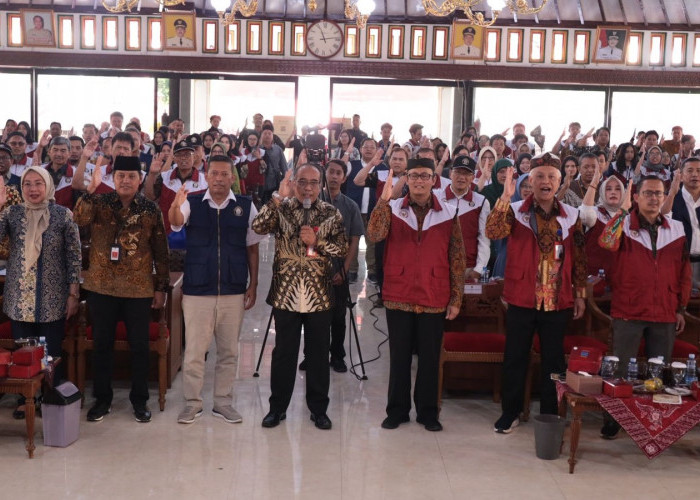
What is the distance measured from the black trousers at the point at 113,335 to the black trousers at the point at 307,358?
0.82 metres

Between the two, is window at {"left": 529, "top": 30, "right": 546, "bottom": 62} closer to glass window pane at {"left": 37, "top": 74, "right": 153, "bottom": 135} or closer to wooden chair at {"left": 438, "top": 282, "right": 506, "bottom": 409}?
glass window pane at {"left": 37, "top": 74, "right": 153, "bottom": 135}

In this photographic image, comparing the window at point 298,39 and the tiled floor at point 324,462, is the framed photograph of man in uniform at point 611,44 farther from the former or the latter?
the tiled floor at point 324,462

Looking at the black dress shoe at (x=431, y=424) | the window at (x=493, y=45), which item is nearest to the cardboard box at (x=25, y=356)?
the black dress shoe at (x=431, y=424)

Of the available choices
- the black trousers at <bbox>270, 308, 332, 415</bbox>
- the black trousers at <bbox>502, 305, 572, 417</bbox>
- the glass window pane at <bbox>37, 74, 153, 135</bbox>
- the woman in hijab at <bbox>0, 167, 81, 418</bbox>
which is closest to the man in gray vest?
the black trousers at <bbox>270, 308, 332, 415</bbox>

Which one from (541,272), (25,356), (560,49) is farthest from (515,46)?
(25,356)

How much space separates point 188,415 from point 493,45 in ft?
37.4

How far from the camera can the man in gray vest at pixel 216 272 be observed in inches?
211

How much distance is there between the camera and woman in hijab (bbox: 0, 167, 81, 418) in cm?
527

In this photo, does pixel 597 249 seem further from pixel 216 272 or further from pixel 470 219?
pixel 216 272

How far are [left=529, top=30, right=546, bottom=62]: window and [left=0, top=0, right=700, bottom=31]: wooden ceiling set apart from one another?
0.57 feet

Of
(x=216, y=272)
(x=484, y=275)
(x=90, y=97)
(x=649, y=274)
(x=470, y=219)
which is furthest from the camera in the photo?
(x=90, y=97)

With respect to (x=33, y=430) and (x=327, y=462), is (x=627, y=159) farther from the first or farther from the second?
(x=33, y=430)

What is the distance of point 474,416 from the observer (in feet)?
18.9

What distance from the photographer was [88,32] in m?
15.2
